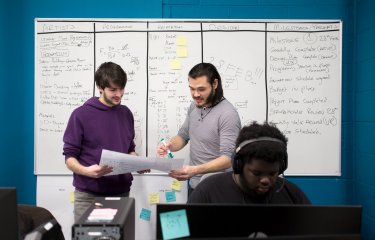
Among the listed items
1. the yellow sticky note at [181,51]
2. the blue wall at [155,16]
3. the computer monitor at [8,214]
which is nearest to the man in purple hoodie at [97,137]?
the yellow sticky note at [181,51]

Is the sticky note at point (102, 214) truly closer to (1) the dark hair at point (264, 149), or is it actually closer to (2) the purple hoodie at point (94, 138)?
(1) the dark hair at point (264, 149)

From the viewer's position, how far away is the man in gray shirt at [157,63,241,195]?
1.83 meters

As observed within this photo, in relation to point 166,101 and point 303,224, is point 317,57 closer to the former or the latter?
point 166,101

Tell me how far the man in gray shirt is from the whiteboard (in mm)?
597

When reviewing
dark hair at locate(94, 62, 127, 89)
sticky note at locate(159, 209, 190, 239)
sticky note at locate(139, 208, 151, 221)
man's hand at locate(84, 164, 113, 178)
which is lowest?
sticky note at locate(139, 208, 151, 221)

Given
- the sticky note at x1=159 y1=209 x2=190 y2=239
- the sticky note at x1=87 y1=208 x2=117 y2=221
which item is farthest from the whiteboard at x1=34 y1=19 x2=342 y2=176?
the sticky note at x1=159 y1=209 x2=190 y2=239

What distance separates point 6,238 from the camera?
796 millimetres

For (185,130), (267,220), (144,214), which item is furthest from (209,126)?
(267,220)

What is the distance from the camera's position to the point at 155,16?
8.52 ft

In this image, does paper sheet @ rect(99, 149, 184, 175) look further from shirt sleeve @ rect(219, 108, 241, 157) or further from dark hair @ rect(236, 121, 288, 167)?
dark hair @ rect(236, 121, 288, 167)

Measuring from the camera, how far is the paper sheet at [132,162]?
1.65 meters

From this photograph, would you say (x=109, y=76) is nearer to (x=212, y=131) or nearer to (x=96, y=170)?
(x=96, y=170)

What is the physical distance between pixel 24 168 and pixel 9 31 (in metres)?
1.07

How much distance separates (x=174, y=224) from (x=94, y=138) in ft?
4.39
